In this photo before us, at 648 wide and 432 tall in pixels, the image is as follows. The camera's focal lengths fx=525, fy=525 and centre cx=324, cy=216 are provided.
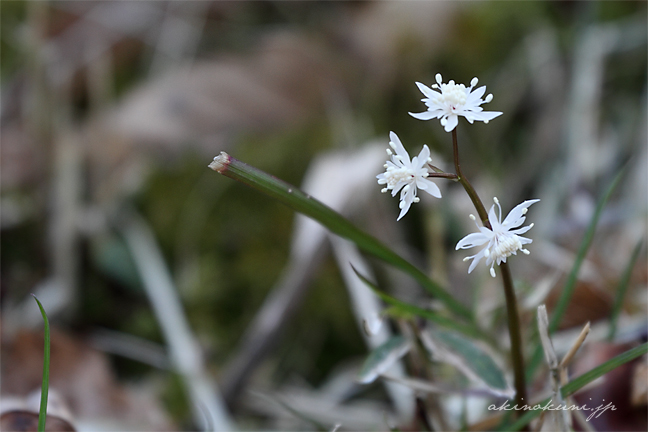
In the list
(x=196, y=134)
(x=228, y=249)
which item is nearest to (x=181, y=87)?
(x=196, y=134)

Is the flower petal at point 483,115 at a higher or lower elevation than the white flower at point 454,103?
lower

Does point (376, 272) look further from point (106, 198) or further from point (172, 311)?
point (106, 198)

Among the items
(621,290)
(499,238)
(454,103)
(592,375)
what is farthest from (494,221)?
(621,290)

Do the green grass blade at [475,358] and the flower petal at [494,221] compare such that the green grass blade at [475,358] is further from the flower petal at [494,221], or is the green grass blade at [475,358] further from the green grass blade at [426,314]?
the flower petal at [494,221]

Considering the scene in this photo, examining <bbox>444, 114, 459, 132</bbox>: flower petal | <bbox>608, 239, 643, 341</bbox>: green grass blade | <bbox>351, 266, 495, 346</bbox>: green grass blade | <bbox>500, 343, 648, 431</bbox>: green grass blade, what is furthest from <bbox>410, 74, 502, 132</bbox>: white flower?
<bbox>608, 239, 643, 341</bbox>: green grass blade

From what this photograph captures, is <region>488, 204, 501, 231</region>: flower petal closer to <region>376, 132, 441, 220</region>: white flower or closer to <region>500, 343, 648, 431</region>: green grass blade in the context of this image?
<region>376, 132, 441, 220</region>: white flower

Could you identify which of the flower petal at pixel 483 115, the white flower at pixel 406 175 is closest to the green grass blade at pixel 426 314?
the white flower at pixel 406 175

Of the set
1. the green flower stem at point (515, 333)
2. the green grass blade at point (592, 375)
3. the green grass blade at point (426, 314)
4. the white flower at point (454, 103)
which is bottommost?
the green grass blade at point (592, 375)
